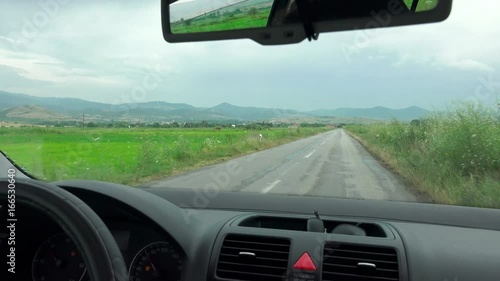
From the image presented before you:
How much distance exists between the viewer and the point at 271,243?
3.29m

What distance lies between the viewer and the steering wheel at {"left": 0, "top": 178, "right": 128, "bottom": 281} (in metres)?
2.14

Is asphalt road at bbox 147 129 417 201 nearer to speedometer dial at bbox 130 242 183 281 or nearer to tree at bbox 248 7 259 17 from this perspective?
speedometer dial at bbox 130 242 183 281

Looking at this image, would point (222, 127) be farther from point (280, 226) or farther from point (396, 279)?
point (396, 279)

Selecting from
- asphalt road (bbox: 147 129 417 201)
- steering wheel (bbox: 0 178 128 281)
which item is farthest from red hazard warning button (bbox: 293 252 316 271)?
asphalt road (bbox: 147 129 417 201)

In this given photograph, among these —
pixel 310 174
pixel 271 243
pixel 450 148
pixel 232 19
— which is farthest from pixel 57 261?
pixel 450 148

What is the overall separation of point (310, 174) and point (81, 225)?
365 cm

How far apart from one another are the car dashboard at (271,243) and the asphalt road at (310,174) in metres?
0.70

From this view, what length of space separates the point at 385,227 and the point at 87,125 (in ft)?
10.0

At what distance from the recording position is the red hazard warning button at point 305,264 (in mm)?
3082

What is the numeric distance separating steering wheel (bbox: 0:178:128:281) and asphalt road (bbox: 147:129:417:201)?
7.50 feet

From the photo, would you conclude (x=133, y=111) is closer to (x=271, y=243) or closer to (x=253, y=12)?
(x=271, y=243)

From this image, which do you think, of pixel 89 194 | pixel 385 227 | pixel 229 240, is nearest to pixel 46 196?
pixel 89 194

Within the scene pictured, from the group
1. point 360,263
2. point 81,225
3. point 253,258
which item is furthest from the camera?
point 253,258

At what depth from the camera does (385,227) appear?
11.5ft
